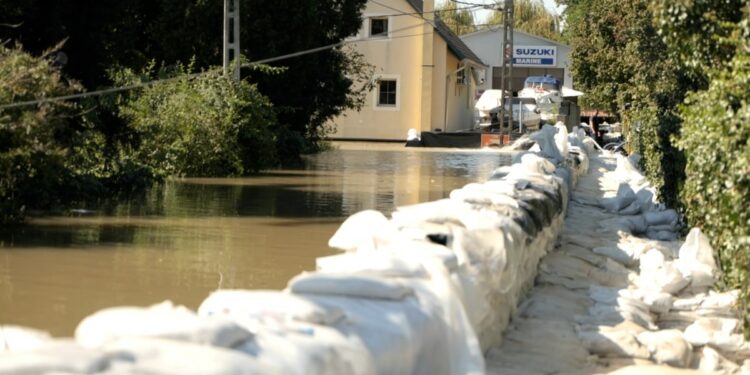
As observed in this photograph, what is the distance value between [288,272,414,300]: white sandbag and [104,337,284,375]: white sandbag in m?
1.71

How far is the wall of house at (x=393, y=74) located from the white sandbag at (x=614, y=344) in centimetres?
4357

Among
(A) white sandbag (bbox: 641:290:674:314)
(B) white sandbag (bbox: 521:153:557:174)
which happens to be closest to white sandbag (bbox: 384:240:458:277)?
(A) white sandbag (bbox: 641:290:674:314)

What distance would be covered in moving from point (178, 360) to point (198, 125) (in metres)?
22.1

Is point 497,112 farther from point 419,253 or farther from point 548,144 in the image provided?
point 419,253

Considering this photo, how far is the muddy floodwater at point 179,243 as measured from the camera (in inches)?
433

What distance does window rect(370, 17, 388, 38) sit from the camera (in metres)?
53.1

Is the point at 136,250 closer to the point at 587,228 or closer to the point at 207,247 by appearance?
the point at 207,247

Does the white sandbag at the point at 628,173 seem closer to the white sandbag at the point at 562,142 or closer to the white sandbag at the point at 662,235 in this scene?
the white sandbag at the point at 562,142

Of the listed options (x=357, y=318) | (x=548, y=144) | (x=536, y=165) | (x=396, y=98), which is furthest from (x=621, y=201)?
(x=396, y=98)

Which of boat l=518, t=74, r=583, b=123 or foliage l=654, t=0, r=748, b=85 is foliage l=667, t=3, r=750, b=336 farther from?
boat l=518, t=74, r=583, b=123

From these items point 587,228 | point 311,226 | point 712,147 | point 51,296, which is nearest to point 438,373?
point 712,147

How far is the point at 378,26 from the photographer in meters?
53.5

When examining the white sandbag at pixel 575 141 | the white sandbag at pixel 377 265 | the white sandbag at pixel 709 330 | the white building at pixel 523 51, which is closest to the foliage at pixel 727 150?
the white sandbag at pixel 709 330

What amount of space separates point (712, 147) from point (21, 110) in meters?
9.86
